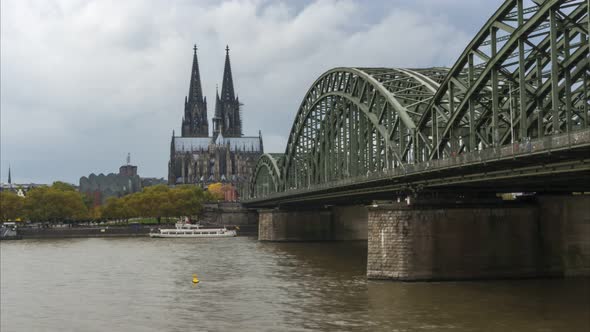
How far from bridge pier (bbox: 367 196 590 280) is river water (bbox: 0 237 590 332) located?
135 cm

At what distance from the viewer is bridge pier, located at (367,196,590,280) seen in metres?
53.1

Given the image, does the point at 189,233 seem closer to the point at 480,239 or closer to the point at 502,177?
the point at 480,239

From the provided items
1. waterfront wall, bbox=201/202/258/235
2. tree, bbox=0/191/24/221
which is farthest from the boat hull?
tree, bbox=0/191/24/221

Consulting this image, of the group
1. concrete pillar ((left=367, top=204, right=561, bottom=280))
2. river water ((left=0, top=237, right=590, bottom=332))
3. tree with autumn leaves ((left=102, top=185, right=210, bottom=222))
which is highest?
tree with autumn leaves ((left=102, top=185, right=210, bottom=222))

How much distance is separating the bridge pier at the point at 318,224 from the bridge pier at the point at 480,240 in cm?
6517

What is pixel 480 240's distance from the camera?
5338 centimetres

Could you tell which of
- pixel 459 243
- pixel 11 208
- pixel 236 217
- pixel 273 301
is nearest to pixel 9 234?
pixel 11 208

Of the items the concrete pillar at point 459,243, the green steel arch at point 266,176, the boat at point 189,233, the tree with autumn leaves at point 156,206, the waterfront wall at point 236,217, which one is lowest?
the concrete pillar at point 459,243

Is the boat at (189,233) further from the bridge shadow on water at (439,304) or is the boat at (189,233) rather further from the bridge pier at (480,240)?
the bridge pier at (480,240)

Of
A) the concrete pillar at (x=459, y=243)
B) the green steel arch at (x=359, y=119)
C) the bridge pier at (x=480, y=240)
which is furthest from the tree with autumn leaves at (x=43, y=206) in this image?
the concrete pillar at (x=459, y=243)

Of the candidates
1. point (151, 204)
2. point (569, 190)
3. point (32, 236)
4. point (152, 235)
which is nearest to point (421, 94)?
point (569, 190)

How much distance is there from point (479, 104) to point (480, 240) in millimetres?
10873

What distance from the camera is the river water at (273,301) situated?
40031mm

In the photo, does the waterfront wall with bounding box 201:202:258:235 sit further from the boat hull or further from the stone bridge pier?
the stone bridge pier
